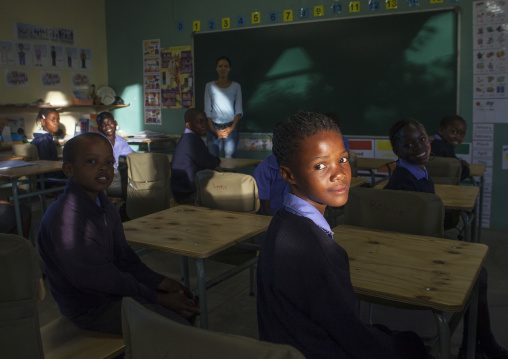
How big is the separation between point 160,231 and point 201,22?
471 centimetres

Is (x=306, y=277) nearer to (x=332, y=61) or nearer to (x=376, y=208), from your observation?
(x=376, y=208)

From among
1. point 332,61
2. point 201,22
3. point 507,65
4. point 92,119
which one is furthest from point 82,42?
point 507,65

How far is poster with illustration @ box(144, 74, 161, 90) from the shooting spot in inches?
267

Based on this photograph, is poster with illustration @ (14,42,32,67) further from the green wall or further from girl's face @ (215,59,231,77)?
girl's face @ (215,59,231,77)

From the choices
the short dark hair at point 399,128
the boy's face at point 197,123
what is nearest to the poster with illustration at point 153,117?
the boy's face at point 197,123

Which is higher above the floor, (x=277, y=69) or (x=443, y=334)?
(x=277, y=69)

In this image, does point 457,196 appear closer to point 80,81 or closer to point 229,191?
point 229,191

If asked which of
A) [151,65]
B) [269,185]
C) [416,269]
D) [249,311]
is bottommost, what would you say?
[249,311]

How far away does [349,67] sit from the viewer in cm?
537

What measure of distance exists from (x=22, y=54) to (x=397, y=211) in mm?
5657

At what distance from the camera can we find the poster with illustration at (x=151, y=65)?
266 inches

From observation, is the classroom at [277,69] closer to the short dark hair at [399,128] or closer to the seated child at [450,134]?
the seated child at [450,134]

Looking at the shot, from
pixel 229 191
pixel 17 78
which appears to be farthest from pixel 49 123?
pixel 229 191

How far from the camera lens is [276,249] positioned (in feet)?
3.72
